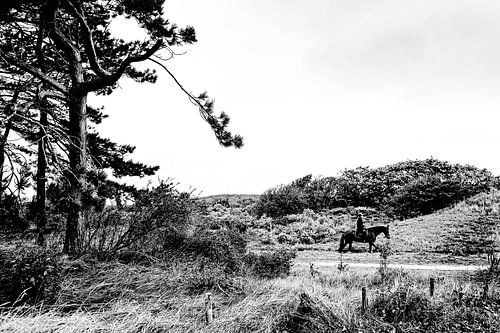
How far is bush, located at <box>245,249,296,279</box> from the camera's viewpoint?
1101 cm

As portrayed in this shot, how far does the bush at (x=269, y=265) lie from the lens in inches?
433

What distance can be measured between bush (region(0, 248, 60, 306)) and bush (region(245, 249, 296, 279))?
210 inches

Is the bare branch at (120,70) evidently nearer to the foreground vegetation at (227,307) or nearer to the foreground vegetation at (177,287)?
the foreground vegetation at (177,287)

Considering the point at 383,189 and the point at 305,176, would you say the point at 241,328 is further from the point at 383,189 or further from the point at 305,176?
the point at 305,176

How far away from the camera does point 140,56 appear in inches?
330

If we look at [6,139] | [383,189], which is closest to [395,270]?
[6,139]

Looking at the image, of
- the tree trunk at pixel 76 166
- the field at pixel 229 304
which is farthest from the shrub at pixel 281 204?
the tree trunk at pixel 76 166

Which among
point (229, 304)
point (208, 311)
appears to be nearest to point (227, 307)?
point (229, 304)

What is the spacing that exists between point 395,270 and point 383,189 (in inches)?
1026

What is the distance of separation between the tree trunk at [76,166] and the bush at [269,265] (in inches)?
185

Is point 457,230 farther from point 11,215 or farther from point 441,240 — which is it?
point 11,215

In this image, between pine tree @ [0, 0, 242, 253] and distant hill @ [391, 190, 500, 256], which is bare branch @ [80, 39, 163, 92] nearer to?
pine tree @ [0, 0, 242, 253]

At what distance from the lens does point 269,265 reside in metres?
11.7

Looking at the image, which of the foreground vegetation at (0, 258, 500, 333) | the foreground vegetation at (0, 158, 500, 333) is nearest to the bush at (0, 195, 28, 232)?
the foreground vegetation at (0, 158, 500, 333)
